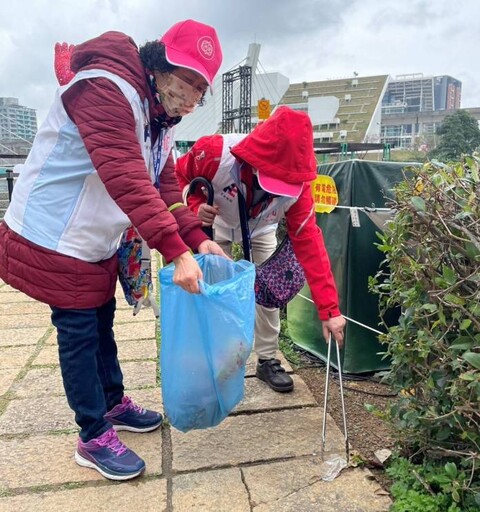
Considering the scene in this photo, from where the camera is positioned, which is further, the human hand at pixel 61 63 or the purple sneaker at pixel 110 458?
the human hand at pixel 61 63

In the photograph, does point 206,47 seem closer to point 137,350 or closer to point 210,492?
point 210,492

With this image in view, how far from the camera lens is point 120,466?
6.16 feet

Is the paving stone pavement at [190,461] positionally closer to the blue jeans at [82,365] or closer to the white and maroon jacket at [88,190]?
the blue jeans at [82,365]

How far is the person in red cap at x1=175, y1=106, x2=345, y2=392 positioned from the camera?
207 centimetres

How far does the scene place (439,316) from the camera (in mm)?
1452

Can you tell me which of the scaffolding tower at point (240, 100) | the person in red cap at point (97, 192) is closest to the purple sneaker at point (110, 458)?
the person in red cap at point (97, 192)

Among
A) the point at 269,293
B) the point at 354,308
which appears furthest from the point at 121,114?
the point at 354,308

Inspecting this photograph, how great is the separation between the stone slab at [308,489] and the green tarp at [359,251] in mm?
1040

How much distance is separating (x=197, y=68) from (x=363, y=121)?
189 feet

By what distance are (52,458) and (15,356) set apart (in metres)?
1.34

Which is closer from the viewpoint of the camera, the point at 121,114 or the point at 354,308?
the point at 121,114

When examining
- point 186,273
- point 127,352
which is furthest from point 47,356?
point 186,273

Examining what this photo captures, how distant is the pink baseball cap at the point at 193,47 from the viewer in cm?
156

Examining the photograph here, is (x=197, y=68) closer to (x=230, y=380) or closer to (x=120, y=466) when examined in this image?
(x=230, y=380)
